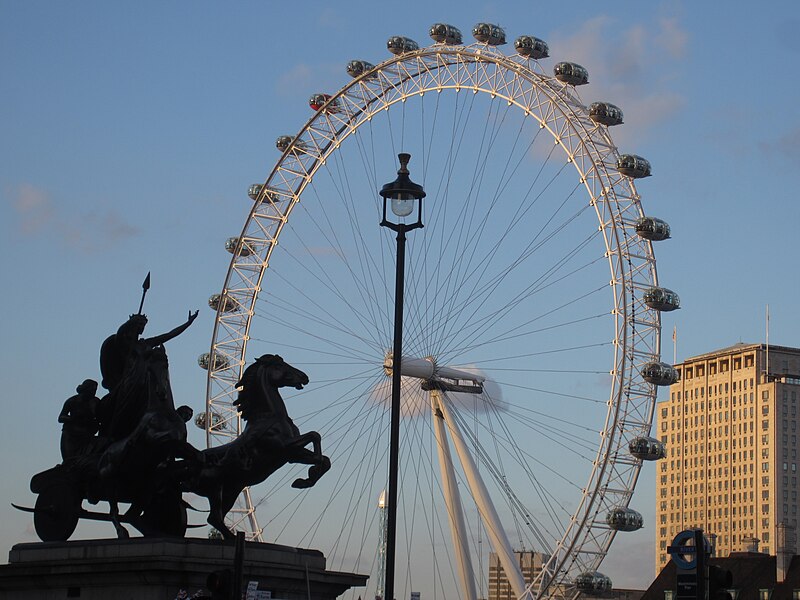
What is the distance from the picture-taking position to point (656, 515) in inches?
7042

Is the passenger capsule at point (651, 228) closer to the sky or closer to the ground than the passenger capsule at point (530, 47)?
closer to the ground

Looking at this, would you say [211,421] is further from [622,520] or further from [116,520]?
[116,520]

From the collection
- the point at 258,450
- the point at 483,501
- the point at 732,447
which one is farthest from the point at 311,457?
the point at 732,447

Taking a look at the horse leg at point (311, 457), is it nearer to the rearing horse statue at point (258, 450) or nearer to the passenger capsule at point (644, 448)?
the rearing horse statue at point (258, 450)

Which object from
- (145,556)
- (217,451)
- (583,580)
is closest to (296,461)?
(217,451)

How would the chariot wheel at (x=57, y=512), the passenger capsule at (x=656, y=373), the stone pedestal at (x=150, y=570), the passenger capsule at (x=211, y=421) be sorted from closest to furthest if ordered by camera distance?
the stone pedestal at (x=150, y=570) → the chariot wheel at (x=57, y=512) → the passenger capsule at (x=656, y=373) → the passenger capsule at (x=211, y=421)

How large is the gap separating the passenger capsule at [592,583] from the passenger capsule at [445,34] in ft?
59.5

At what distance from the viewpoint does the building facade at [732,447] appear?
160 m

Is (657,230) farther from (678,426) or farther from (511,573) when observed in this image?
(678,426)

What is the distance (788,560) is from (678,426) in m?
103

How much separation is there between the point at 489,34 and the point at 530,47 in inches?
62.5

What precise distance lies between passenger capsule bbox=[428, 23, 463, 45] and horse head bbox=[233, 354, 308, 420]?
26312 mm

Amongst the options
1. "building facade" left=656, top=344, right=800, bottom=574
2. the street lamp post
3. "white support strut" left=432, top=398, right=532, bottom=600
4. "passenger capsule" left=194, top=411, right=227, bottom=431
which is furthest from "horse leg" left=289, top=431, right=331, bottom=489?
"building facade" left=656, top=344, right=800, bottom=574

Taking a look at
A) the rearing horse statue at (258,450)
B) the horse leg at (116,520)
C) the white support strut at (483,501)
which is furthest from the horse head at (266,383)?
the white support strut at (483,501)
